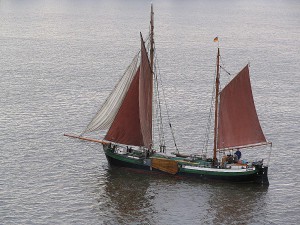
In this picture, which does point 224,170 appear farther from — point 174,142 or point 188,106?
point 188,106

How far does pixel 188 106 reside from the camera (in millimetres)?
119812

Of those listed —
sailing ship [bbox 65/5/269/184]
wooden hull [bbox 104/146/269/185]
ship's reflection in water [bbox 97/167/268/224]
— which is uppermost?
sailing ship [bbox 65/5/269/184]

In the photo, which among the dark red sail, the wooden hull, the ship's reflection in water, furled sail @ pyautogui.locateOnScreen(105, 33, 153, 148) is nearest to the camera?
the ship's reflection in water

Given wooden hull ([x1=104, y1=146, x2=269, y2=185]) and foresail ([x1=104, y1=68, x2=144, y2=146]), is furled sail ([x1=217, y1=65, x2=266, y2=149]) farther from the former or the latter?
foresail ([x1=104, y1=68, x2=144, y2=146])

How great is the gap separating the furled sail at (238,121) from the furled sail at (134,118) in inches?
334

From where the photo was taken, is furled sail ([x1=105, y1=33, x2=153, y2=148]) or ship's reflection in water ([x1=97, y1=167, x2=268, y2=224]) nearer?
ship's reflection in water ([x1=97, y1=167, x2=268, y2=224])

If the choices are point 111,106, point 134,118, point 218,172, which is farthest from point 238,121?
point 111,106

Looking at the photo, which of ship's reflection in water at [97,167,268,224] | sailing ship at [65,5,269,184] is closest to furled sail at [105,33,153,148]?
sailing ship at [65,5,269,184]

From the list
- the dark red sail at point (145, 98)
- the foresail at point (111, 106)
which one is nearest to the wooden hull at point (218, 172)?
the dark red sail at point (145, 98)

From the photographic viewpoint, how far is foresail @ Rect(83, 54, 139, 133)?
85812 mm

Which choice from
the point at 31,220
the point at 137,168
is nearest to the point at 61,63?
the point at 137,168

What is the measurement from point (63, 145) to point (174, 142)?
48.2 ft

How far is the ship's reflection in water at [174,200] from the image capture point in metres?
74.2

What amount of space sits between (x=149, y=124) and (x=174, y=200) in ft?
39.9
